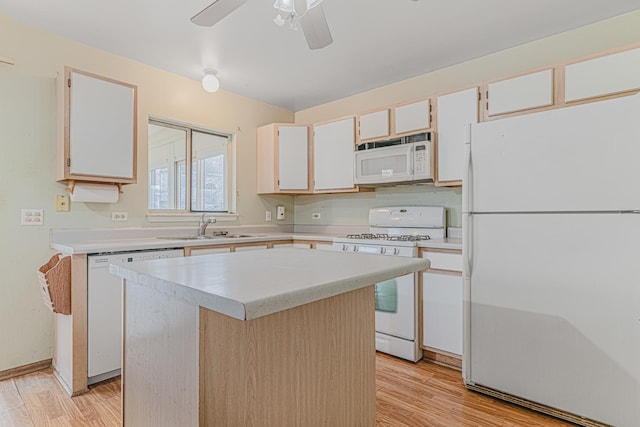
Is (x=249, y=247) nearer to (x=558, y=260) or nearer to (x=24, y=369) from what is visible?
(x=24, y=369)

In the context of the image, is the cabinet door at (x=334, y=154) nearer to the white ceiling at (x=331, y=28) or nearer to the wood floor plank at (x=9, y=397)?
the white ceiling at (x=331, y=28)

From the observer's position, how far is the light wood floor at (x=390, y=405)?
185cm

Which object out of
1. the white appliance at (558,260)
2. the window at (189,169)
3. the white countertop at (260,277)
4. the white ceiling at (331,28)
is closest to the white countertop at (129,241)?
the window at (189,169)

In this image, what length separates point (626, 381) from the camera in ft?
5.47

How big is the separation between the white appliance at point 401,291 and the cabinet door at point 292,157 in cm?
102

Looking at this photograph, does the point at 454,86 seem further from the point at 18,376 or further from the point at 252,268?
the point at 18,376

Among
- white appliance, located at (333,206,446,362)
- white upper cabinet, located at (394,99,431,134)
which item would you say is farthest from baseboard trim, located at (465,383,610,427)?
white upper cabinet, located at (394,99,431,134)

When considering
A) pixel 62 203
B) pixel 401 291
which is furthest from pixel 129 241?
pixel 401 291

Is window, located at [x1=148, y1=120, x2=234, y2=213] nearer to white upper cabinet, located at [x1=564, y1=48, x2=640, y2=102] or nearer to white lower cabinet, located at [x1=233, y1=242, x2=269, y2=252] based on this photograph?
white lower cabinet, located at [x1=233, y1=242, x2=269, y2=252]

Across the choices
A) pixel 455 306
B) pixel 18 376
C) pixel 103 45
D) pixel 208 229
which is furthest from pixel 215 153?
pixel 455 306

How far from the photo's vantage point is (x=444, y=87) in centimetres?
310

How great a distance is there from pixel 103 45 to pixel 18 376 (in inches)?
96.3

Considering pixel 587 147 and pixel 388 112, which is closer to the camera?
pixel 587 147

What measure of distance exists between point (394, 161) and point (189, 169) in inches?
79.9
